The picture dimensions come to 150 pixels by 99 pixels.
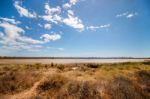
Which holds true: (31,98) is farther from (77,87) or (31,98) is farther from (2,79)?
(2,79)

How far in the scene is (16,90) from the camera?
10938 mm

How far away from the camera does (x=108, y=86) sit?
9.73 m

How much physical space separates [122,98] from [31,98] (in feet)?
16.9

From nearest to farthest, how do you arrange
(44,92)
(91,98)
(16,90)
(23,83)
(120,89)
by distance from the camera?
(91,98)
(120,89)
(44,92)
(16,90)
(23,83)

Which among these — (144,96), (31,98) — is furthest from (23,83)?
(144,96)

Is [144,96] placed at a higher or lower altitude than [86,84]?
lower

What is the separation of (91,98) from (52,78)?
403cm

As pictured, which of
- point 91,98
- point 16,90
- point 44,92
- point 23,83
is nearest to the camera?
point 91,98

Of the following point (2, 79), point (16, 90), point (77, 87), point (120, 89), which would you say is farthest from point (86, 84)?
point (2, 79)

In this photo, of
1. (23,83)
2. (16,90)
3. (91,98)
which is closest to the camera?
(91,98)

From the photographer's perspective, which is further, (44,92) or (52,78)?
(52,78)

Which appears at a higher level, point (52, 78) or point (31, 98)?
point (52, 78)

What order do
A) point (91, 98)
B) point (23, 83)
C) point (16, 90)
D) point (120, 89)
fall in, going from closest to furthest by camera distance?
point (91, 98)
point (120, 89)
point (16, 90)
point (23, 83)

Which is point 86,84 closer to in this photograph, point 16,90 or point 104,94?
point 104,94
